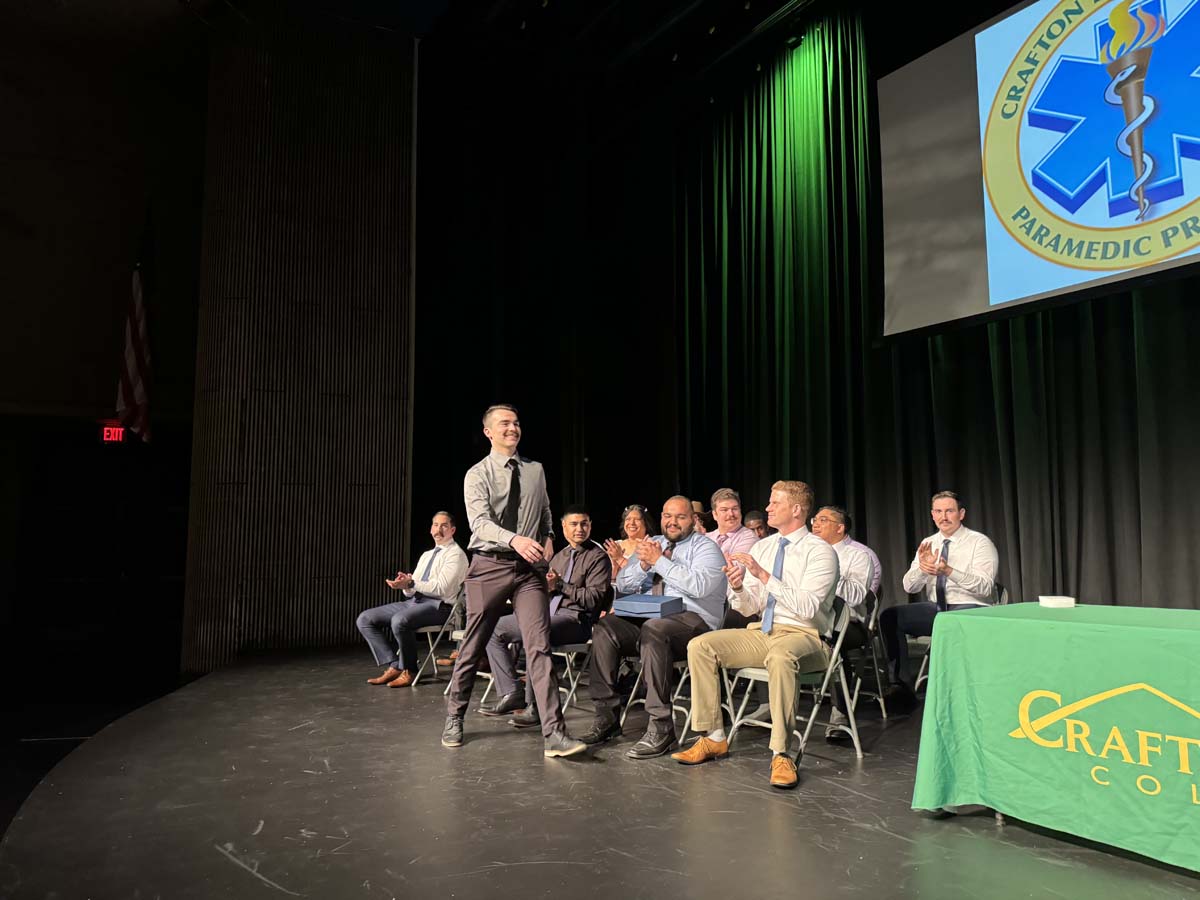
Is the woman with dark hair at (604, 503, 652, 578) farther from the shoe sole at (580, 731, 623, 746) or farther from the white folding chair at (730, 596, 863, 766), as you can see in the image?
the white folding chair at (730, 596, 863, 766)

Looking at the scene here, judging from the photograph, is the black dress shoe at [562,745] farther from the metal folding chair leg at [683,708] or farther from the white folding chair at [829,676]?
the white folding chair at [829,676]

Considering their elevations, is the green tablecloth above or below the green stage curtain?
below

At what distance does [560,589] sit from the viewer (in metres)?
4.95

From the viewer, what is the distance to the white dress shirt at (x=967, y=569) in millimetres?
4766

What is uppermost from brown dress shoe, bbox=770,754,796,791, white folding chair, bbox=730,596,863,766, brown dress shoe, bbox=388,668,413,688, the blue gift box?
the blue gift box

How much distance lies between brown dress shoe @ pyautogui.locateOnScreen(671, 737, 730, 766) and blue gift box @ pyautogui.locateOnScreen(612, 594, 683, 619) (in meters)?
0.65

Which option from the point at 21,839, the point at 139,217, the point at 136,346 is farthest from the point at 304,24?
the point at 21,839

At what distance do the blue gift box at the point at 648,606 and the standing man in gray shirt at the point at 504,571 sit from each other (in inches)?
17.8

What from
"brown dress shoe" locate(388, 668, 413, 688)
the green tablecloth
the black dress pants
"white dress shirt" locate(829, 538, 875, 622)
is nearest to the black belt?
the black dress pants

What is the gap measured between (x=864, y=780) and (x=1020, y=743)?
2.83ft

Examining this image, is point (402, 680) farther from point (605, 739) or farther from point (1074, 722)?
point (1074, 722)

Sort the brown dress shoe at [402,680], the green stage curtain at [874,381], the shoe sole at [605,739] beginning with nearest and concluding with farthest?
the shoe sole at [605,739] → the green stage curtain at [874,381] → the brown dress shoe at [402,680]

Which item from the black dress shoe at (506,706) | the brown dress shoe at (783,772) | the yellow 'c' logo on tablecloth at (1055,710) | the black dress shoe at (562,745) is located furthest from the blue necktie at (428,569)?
the yellow 'c' logo on tablecloth at (1055,710)

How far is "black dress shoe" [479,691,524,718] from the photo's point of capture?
4.71 metres
